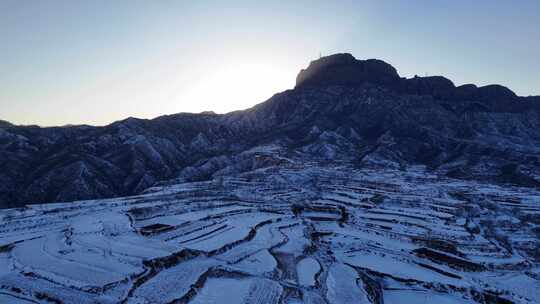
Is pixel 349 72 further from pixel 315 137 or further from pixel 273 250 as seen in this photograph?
pixel 273 250

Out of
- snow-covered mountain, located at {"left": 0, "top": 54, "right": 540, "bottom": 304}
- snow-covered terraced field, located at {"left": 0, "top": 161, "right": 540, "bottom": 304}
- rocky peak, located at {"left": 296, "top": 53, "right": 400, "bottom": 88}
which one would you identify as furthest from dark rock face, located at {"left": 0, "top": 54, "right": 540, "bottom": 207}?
snow-covered terraced field, located at {"left": 0, "top": 161, "right": 540, "bottom": 304}

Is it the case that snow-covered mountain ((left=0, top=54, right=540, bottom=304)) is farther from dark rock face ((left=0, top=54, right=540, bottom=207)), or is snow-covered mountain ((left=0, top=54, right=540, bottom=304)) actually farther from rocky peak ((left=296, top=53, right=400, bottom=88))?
rocky peak ((left=296, top=53, right=400, bottom=88))

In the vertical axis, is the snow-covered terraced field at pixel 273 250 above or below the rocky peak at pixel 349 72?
below

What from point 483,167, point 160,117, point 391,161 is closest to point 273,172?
point 391,161

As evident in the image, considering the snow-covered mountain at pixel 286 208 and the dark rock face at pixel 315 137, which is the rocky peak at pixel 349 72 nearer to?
the dark rock face at pixel 315 137

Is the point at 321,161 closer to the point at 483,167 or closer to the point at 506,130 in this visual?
the point at 483,167

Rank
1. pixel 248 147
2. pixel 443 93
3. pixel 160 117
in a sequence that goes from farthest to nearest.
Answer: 1. pixel 443 93
2. pixel 160 117
3. pixel 248 147

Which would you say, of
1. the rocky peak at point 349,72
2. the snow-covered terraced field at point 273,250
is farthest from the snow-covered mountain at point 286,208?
the rocky peak at point 349,72
